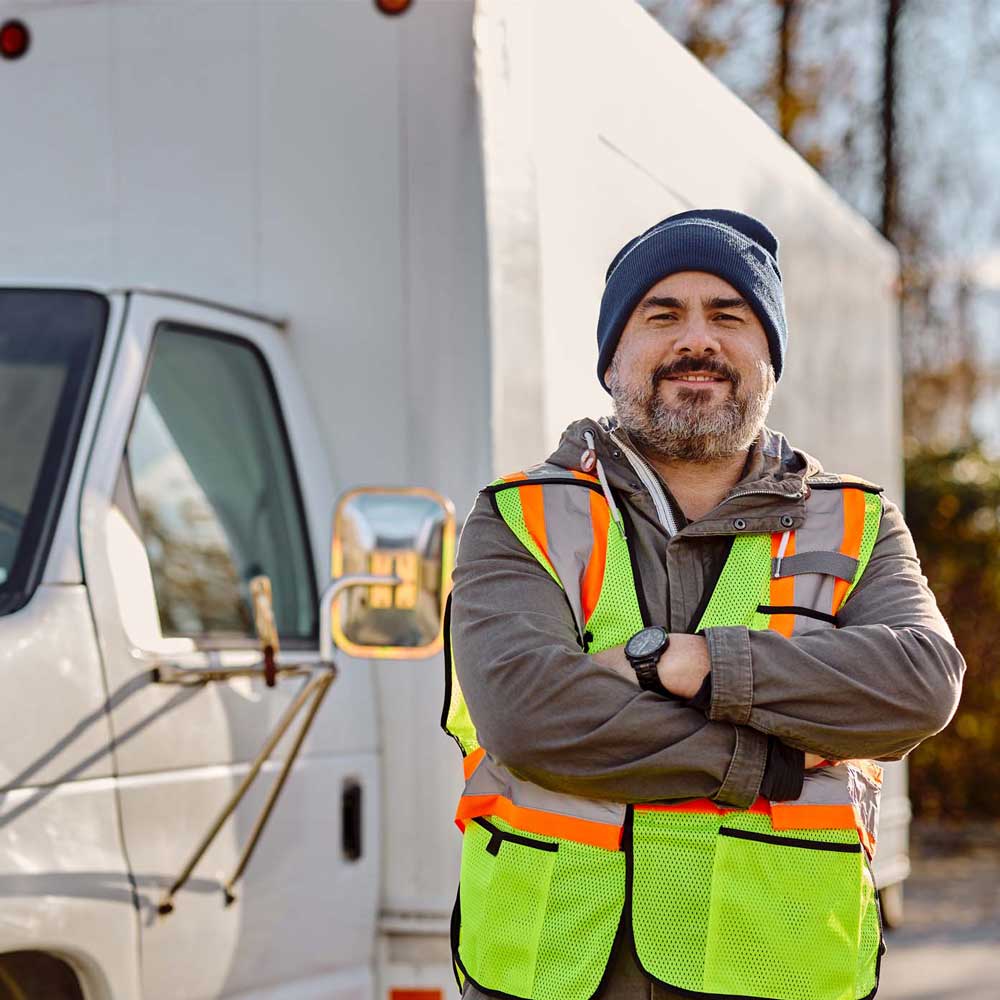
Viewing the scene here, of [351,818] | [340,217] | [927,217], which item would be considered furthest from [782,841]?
[927,217]

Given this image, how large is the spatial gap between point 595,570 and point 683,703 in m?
0.24

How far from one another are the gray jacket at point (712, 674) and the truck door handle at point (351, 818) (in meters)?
1.18

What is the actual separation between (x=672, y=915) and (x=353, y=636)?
1.09m

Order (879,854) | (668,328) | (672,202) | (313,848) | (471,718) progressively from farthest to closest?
1. (879,854)
2. (672,202)
3. (313,848)
4. (668,328)
5. (471,718)

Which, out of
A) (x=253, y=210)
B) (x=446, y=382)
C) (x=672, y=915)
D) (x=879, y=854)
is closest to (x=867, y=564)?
(x=672, y=915)

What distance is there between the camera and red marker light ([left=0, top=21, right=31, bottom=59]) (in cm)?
405

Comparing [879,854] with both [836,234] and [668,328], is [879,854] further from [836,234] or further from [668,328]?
[668,328]

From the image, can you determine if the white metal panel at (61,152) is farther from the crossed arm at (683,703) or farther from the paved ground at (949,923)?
the paved ground at (949,923)

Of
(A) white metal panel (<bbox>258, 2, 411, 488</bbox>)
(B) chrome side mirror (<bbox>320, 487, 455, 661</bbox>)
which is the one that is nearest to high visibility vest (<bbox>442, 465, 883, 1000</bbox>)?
(B) chrome side mirror (<bbox>320, 487, 455, 661</bbox>)

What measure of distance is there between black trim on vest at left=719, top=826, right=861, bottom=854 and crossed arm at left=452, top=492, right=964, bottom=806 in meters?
0.04

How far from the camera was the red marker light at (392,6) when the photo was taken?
373 centimetres

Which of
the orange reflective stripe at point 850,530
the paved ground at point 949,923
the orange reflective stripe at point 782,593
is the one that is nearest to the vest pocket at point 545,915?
the orange reflective stripe at point 782,593

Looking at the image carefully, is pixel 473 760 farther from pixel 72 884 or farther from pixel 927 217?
pixel 927 217

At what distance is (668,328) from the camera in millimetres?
2652
